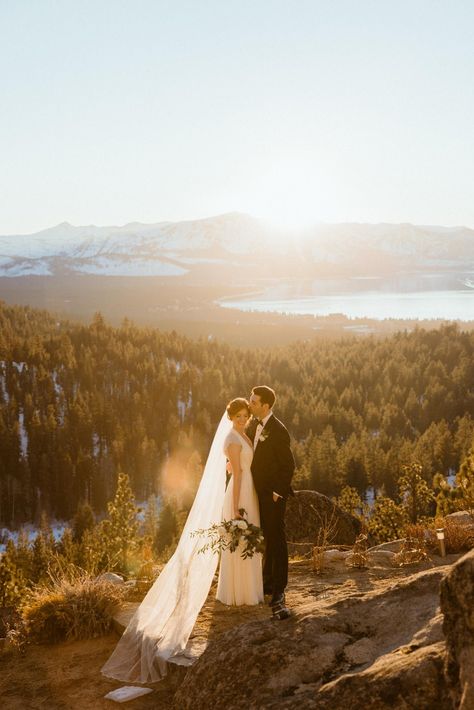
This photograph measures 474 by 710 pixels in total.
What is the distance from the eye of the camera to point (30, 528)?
117 meters

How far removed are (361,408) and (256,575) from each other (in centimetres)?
14362

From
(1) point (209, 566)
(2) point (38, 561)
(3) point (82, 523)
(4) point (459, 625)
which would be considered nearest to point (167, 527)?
(3) point (82, 523)

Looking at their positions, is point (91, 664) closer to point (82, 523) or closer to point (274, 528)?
point (274, 528)

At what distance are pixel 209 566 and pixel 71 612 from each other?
92.7 inches

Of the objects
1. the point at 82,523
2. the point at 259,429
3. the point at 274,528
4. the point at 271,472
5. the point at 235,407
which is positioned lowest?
the point at 82,523

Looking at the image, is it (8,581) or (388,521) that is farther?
(8,581)

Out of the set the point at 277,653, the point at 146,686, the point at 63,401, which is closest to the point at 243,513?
the point at 146,686

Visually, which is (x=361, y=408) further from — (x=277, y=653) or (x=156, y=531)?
(x=277, y=653)

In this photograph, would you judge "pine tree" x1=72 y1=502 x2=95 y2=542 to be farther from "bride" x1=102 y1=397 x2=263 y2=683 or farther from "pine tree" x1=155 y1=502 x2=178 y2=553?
"bride" x1=102 y1=397 x2=263 y2=683

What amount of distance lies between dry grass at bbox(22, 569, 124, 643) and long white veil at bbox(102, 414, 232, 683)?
2.57 ft

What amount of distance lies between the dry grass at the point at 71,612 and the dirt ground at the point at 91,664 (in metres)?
0.18

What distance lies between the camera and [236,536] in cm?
960

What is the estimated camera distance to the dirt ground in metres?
8.18

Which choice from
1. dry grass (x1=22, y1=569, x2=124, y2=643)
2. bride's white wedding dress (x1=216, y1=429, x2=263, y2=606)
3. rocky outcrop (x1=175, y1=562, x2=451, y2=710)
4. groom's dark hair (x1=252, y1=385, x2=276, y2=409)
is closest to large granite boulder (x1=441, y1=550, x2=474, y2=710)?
rocky outcrop (x1=175, y1=562, x2=451, y2=710)
